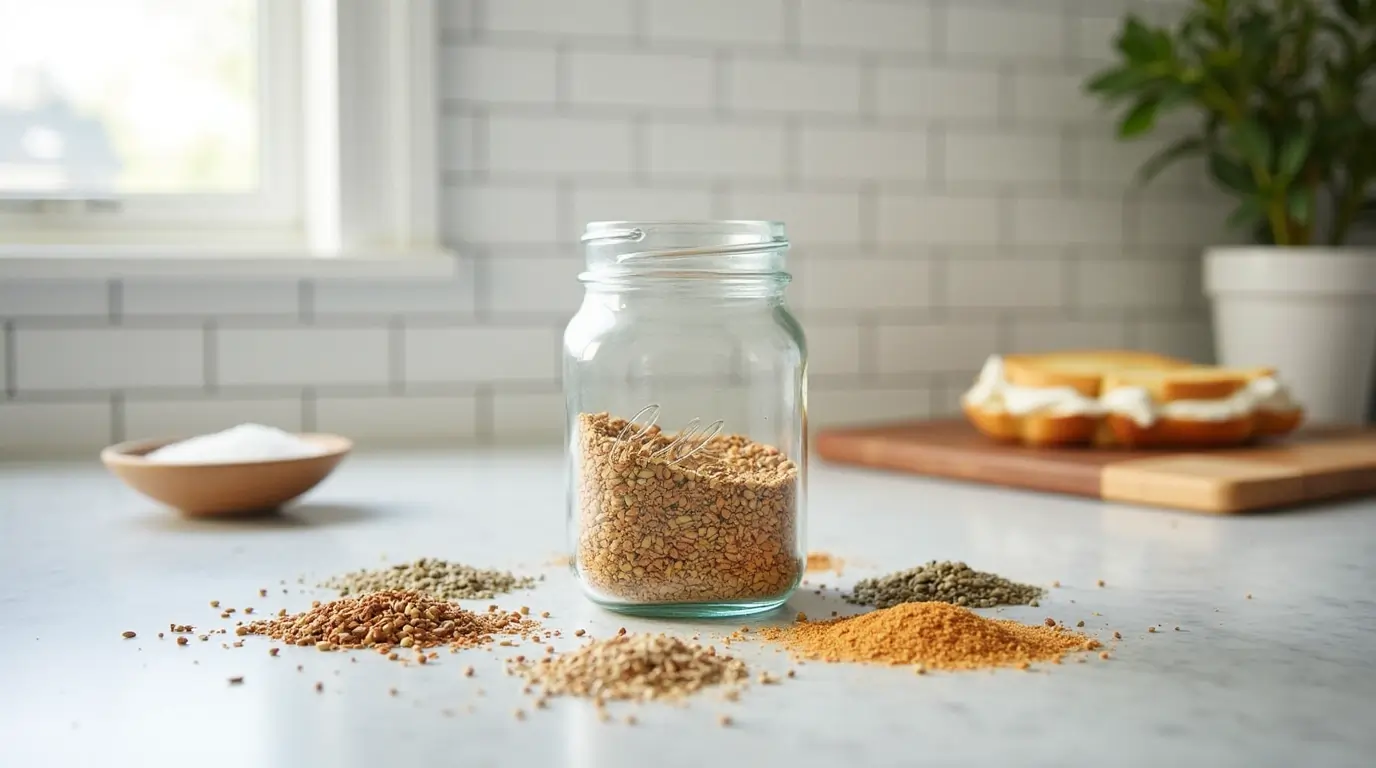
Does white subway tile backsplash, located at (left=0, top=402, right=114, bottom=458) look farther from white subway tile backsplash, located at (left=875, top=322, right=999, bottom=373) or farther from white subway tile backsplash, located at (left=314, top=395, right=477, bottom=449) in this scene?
white subway tile backsplash, located at (left=875, top=322, right=999, bottom=373)

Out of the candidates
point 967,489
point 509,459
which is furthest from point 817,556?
point 509,459

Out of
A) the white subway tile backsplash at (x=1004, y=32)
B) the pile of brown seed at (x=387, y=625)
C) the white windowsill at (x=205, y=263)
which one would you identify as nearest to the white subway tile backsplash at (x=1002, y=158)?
the white subway tile backsplash at (x=1004, y=32)

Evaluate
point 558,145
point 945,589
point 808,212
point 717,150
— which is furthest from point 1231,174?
point 945,589

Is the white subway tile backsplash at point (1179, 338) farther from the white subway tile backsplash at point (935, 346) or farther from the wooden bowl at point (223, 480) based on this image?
the wooden bowl at point (223, 480)

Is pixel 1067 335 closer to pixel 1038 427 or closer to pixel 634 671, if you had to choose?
pixel 1038 427

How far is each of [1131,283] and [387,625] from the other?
1749 millimetres

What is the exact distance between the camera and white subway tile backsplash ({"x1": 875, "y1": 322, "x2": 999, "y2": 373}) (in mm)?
2262

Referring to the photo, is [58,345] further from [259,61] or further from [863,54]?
[863,54]

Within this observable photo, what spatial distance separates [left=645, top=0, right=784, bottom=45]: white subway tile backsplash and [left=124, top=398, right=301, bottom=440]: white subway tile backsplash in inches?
29.1

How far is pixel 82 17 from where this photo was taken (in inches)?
77.7

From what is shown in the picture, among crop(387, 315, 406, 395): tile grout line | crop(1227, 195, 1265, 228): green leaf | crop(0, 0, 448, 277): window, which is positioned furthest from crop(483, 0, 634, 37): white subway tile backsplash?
crop(1227, 195, 1265, 228): green leaf

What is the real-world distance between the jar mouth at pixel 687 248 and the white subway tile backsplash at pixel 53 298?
42.6 inches

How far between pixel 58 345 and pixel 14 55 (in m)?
0.41

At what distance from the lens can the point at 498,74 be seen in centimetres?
201
